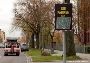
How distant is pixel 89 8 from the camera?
4219 centimetres

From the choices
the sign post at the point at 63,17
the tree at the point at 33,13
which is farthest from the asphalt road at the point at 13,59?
the tree at the point at 33,13

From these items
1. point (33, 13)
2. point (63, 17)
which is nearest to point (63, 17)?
point (63, 17)

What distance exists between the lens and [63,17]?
1070 centimetres

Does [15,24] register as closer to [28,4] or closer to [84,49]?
[28,4]

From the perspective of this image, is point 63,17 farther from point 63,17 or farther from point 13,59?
point 13,59

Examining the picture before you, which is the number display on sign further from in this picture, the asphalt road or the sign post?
the asphalt road

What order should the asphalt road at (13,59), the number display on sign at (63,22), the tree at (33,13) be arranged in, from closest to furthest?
the number display on sign at (63,22)
the asphalt road at (13,59)
the tree at (33,13)

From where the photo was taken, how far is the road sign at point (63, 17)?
10.7 m

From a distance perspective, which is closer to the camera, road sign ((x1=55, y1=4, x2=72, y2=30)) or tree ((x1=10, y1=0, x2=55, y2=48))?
road sign ((x1=55, y1=4, x2=72, y2=30))

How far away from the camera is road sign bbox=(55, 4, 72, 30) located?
10703mm

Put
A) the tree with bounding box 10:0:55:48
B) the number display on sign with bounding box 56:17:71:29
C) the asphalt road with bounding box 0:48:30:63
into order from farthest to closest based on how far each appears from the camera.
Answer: the tree with bounding box 10:0:55:48 → the asphalt road with bounding box 0:48:30:63 → the number display on sign with bounding box 56:17:71:29

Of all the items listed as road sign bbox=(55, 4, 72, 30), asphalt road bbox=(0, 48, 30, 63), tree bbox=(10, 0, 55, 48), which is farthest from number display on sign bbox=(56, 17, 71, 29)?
tree bbox=(10, 0, 55, 48)

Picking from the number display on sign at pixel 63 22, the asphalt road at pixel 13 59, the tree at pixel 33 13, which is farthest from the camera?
the tree at pixel 33 13

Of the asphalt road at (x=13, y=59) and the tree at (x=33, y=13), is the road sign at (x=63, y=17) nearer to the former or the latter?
the asphalt road at (x=13, y=59)
